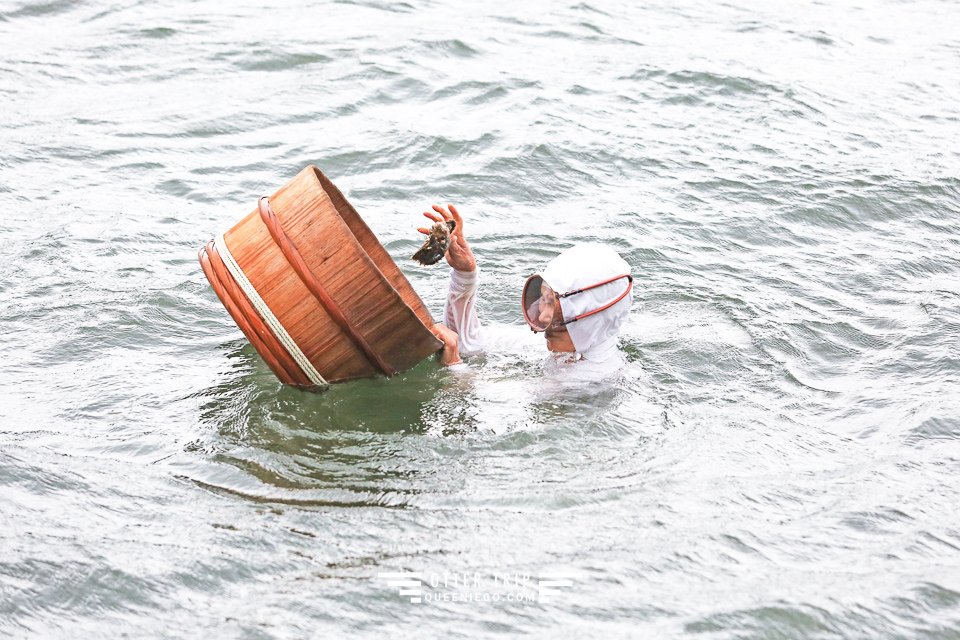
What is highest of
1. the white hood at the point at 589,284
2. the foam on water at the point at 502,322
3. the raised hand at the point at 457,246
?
the raised hand at the point at 457,246

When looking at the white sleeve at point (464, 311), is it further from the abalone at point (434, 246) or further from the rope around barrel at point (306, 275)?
the rope around barrel at point (306, 275)

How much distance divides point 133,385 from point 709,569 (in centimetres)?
347

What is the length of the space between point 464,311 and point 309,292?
143 centimetres

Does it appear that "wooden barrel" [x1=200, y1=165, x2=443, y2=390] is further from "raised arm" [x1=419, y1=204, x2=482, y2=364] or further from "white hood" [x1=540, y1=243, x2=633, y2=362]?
"white hood" [x1=540, y1=243, x2=633, y2=362]

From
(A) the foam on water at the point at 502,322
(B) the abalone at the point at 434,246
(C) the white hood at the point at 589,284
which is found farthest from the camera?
(C) the white hood at the point at 589,284

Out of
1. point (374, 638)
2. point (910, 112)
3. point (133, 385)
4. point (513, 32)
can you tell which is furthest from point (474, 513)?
point (513, 32)

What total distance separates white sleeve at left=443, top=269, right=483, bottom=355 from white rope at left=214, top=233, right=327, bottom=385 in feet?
3.93

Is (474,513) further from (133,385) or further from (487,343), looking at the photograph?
(133,385)

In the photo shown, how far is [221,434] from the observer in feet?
19.8

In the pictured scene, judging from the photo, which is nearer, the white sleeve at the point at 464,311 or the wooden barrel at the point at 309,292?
the wooden barrel at the point at 309,292

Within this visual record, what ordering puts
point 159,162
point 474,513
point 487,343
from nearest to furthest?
point 474,513
point 487,343
point 159,162

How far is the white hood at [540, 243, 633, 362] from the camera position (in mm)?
6574

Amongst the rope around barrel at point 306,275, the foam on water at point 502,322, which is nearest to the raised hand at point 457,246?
the foam on water at point 502,322

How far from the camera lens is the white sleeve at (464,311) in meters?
6.62
